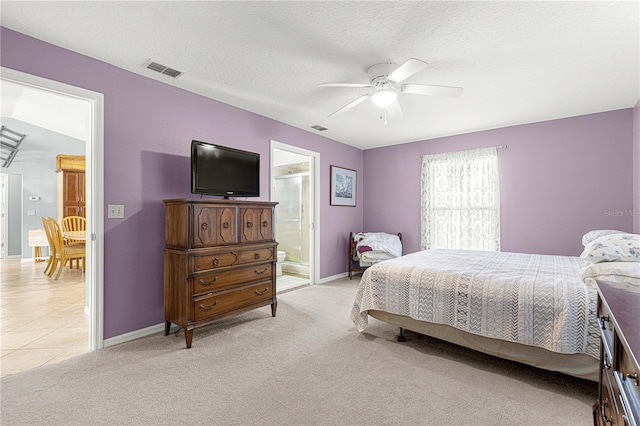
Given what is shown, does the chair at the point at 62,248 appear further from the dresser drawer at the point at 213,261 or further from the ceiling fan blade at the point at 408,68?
the ceiling fan blade at the point at 408,68

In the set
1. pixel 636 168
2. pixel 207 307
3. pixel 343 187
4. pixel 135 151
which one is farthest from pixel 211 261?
pixel 636 168

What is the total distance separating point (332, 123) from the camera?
4332 millimetres

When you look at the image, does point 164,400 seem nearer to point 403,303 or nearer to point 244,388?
point 244,388

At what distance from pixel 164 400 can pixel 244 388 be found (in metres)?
0.48

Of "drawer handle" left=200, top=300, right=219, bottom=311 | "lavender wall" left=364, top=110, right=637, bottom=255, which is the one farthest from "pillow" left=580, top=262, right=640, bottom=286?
"drawer handle" left=200, top=300, right=219, bottom=311

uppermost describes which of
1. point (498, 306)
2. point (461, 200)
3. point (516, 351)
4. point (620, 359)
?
point (461, 200)

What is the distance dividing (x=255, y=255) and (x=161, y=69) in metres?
1.94

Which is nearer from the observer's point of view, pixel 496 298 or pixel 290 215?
pixel 496 298

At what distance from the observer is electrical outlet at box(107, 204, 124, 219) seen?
103 inches

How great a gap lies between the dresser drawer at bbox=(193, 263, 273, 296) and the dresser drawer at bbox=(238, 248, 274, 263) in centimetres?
7

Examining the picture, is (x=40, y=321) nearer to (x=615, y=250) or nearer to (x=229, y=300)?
(x=229, y=300)

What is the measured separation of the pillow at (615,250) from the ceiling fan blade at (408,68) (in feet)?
5.78

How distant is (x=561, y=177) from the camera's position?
3975 mm

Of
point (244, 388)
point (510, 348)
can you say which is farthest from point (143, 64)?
point (510, 348)
